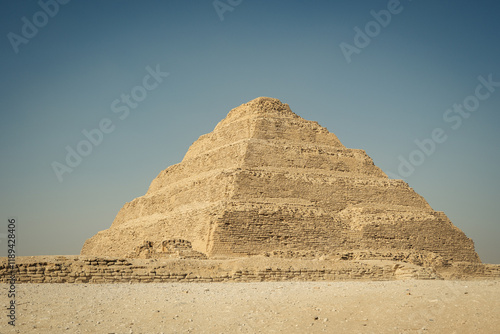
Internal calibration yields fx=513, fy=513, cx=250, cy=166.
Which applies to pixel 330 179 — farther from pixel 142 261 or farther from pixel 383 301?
pixel 383 301

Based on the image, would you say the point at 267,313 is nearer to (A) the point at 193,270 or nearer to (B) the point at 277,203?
(A) the point at 193,270

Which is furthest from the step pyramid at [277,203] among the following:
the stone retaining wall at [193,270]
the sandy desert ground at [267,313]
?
the sandy desert ground at [267,313]

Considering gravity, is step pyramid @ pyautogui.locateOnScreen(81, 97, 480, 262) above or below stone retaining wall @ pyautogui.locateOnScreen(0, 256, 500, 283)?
above

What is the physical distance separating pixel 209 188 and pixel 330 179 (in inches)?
317

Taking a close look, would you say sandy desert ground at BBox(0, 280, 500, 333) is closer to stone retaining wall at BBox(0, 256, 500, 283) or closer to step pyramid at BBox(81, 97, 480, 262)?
stone retaining wall at BBox(0, 256, 500, 283)

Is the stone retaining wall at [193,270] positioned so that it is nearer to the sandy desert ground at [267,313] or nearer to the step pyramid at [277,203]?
the step pyramid at [277,203]

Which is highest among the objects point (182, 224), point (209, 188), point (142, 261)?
point (209, 188)

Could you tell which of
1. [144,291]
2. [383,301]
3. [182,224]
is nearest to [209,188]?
[182,224]

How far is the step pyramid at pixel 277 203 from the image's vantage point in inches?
1091

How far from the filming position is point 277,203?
1177 inches

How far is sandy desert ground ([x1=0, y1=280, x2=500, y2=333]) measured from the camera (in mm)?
9188

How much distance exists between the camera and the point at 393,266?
76.7 ft

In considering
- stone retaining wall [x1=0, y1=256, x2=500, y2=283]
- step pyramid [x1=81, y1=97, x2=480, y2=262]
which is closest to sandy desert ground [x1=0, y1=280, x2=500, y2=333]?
stone retaining wall [x1=0, y1=256, x2=500, y2=283]

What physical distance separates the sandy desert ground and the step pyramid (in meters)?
12.5
